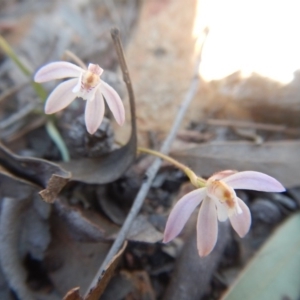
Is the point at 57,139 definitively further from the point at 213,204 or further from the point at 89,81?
the point at 213,204

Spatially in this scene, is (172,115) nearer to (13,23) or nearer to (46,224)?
(46,224)

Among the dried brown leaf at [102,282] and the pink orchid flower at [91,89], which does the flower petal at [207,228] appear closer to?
the dried brown leaf at [102,282]

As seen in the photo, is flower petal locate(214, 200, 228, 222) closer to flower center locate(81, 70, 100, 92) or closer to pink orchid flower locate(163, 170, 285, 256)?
pink orchid flower locate(163, 170, 285, 256)

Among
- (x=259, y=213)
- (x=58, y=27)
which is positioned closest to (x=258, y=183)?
(x=259, y=213)

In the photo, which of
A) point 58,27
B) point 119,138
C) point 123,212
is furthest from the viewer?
point 58,27

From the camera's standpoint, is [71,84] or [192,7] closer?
[71,84]

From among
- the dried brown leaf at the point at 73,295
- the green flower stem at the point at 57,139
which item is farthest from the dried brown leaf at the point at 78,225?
the green flower stem at the point at 57,139

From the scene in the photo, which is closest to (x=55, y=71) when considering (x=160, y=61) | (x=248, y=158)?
(x=248, y=158)
